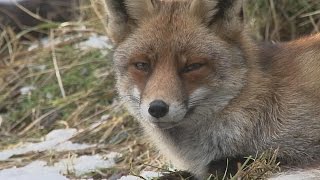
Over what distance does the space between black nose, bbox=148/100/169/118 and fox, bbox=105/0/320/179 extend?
0.07m

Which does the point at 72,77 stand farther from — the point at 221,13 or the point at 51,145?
the point at 221,13

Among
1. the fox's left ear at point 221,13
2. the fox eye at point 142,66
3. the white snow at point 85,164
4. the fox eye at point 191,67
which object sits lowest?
the white snow at point 85,164

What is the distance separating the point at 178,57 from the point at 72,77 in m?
3.33

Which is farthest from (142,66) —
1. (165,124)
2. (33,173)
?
(33,173)

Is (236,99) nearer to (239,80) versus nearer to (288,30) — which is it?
(239,80)

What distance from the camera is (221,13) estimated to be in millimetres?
4609

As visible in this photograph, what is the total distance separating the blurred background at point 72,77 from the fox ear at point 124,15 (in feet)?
3.29

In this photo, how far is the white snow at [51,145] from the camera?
638cm

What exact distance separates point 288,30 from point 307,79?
2.39 meters

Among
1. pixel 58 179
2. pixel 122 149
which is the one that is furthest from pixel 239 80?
pixel 122 149

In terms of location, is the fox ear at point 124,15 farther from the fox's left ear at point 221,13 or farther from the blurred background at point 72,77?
the blurred background at point 72,77

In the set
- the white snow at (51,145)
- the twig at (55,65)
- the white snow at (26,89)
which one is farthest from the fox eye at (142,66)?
the white snow at (26,89)

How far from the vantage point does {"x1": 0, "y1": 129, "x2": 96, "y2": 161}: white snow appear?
6375mm

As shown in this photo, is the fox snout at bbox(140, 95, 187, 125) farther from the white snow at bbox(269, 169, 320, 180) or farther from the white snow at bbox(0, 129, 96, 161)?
the white snow at bbox(0, 129, 96, 161)
